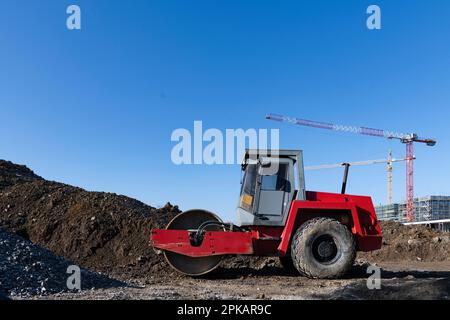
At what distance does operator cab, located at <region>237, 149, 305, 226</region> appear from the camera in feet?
34.2

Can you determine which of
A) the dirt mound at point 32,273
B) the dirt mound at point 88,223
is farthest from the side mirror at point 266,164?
the dirt mound at point 32,273

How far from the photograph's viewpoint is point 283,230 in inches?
410

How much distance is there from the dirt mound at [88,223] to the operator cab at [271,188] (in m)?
2.84

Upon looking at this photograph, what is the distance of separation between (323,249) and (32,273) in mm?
5751

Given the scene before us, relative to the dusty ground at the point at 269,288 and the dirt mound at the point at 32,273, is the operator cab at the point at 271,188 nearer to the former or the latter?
the dusty ground at the point at 269,288

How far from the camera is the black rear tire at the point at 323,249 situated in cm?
1000

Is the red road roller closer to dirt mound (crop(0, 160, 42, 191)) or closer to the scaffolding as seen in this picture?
dirt mound (crop(0, 160, 42, 191))

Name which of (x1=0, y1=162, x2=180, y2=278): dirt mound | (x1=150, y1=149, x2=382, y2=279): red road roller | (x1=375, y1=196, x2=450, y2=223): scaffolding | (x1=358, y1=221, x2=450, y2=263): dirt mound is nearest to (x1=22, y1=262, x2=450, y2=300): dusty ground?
(x1=150, y1=149, x2=382, y2=279): red road roller

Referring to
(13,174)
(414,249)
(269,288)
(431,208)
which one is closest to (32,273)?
(269,288)

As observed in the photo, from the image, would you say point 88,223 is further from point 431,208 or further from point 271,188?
point 431,208

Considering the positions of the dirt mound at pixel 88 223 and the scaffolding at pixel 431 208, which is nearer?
the dirt mound at pixel 88 223

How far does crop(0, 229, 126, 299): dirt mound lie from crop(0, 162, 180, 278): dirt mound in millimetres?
2385
